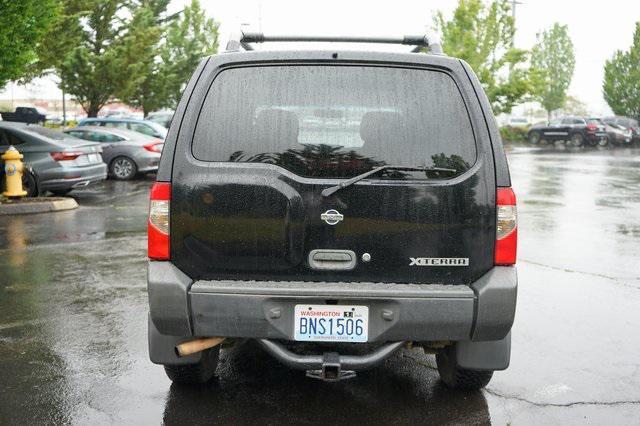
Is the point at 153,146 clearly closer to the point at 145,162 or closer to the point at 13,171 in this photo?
the point at 145,162

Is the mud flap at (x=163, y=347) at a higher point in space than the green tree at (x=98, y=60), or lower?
lower

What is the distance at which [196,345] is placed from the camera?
11.0ft

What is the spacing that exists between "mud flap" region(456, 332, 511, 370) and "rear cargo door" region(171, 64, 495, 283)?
44 cm

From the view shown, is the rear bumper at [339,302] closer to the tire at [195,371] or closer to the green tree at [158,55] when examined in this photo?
the tire at [195,371]

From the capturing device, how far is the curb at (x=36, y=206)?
436 inches

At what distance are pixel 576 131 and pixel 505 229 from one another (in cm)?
3874

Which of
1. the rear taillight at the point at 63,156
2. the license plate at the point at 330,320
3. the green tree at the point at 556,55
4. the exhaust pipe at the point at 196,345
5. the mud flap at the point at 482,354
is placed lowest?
the mud flap at the point at 482,354

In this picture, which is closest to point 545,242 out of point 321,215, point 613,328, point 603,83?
point 613,328

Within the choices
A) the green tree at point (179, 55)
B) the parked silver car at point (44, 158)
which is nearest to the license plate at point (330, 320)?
the parked silver car at point (44, 158)

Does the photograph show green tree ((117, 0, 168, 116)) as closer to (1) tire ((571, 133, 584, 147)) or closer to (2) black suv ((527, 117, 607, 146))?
(2) black suv ((527, 117, 607, 146))

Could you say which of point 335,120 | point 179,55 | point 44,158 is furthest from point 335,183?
point 179,55

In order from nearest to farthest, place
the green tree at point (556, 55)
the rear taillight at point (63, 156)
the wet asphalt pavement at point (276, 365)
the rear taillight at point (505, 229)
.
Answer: the rear taillight at point (505, 229)
the wet asphalt pavement at point (276, 365)
the rear taillight at point (63, 156)
the green tree at point (556, 55)

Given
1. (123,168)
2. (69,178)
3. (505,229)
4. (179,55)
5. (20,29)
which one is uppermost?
(179,55)

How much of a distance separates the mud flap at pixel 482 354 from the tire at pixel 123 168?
48.0 ft
